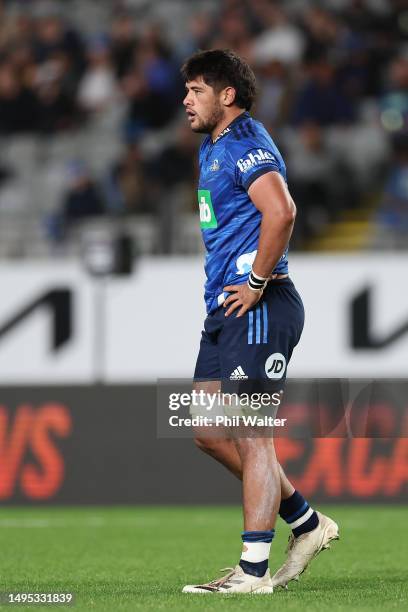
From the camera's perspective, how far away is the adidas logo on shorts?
557 centimetres

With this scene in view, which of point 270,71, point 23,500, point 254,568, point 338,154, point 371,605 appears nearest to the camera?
point 371,605

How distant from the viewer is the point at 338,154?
44.7 feet

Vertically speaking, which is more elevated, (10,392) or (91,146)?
(91,146)

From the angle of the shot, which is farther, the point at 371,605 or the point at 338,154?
the point at 338,154

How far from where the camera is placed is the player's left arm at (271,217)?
5.44 metres

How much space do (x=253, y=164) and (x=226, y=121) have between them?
1.07ft

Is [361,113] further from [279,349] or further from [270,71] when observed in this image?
[279,349]

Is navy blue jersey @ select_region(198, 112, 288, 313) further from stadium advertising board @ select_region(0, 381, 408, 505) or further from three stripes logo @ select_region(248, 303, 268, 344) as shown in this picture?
stadium advertising board @ select_region(0, 381, 408, 505)

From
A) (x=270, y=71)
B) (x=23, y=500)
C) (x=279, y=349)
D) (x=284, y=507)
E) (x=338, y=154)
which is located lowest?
Result: (x=23, y=500)

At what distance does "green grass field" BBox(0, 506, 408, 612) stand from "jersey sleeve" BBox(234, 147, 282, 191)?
5.35ft

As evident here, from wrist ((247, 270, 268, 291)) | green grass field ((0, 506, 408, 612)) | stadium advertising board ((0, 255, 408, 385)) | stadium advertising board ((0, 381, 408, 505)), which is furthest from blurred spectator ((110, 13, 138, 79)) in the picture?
wrist ((247, 270, 268, 291))

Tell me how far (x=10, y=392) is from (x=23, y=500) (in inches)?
36.6

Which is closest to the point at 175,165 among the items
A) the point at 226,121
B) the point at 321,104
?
the point at 321,104

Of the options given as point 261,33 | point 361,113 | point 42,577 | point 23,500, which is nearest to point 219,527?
point 23,500
